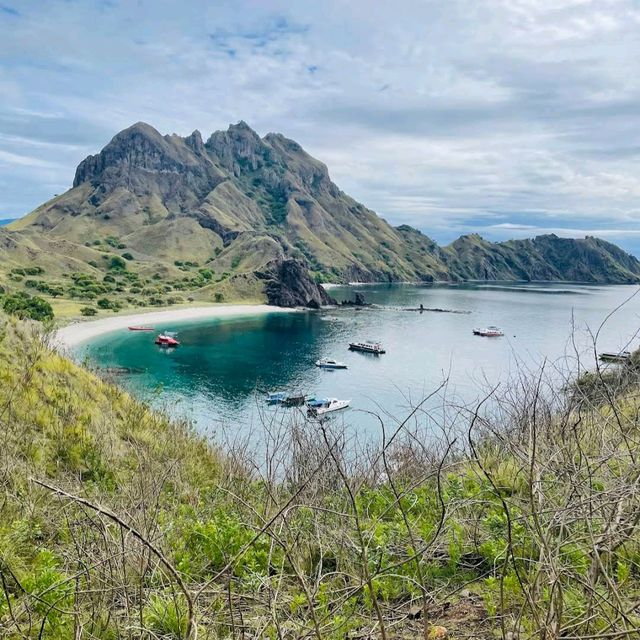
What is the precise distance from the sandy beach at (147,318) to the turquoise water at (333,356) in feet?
9.10

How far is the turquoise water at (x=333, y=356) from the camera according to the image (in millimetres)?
37122

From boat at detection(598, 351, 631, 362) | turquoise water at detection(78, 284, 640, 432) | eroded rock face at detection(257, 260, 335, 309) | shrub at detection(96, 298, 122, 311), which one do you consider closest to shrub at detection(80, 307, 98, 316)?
shrub at detection(96, 298, 122, 311)

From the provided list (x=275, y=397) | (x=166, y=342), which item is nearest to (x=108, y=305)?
(x=166, y=342)

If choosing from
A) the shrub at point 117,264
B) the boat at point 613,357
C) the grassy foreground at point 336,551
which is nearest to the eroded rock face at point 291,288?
the shrub at point 117,264

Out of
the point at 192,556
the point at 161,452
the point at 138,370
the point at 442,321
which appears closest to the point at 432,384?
the point at 138,370

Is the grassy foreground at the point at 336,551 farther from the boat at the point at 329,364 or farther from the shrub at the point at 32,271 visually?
the shrub at the point at 32,271

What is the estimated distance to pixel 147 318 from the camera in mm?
79500

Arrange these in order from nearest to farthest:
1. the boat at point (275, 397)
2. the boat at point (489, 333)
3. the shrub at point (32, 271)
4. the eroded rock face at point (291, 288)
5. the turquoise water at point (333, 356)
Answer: the boat at point (275, 397) → the turquoise water at point (333, 356) → the boat at point (489, 333) → the shrub at point (32, 271) → the eroded rock face at point (291, 288)

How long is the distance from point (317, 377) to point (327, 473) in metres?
38.4

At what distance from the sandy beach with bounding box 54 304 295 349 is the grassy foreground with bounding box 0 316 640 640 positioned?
47.9 metres

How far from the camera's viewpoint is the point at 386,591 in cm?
412

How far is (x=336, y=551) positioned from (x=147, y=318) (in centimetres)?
8030

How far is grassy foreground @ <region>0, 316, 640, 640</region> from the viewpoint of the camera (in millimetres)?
2783

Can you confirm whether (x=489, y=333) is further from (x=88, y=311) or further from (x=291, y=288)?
(x=88, y=311)
